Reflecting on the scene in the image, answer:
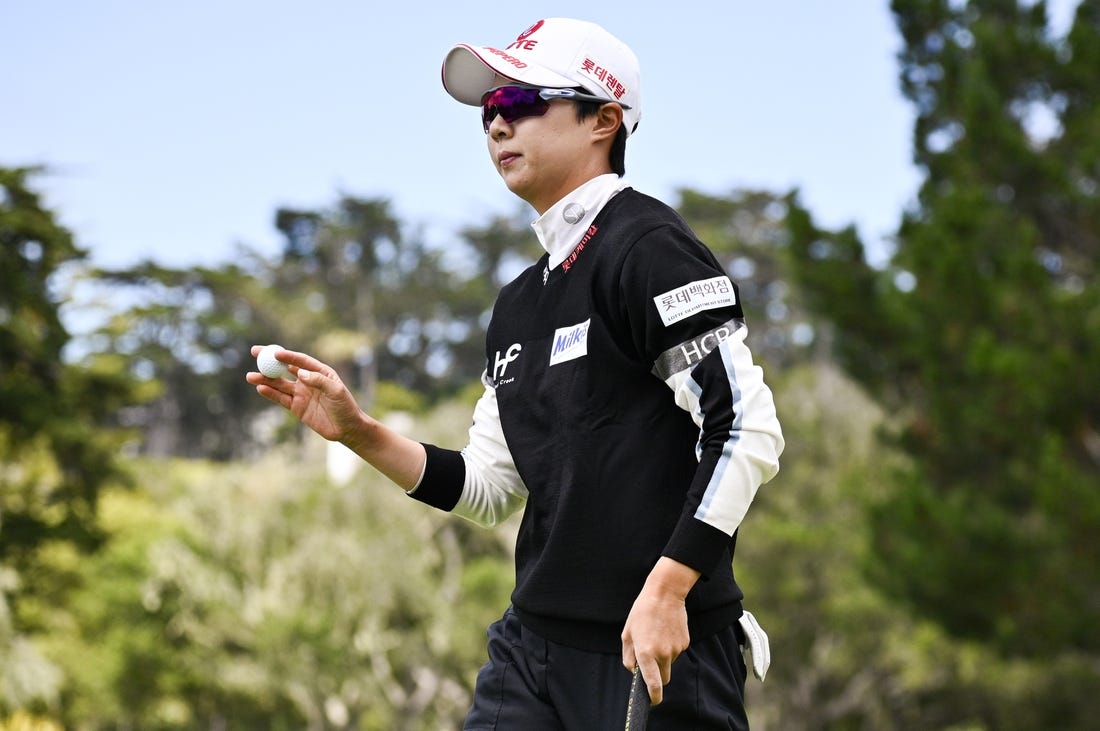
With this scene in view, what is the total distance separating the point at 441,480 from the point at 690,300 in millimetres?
872

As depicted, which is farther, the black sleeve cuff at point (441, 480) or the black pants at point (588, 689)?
the black sleeve cuff at point (441, 480)

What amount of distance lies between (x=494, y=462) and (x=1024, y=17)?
1842 centimetres

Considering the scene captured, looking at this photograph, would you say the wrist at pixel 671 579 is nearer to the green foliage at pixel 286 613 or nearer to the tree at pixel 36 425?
the tree at pixel 36 425

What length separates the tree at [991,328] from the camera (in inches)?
602

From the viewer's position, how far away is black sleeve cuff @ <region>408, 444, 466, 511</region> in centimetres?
304

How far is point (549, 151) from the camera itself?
110 inches

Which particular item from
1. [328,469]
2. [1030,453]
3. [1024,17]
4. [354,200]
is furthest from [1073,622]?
[354,200]

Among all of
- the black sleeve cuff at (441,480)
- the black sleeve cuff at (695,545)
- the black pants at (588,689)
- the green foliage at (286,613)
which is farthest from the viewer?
the green foliage at (286,613)

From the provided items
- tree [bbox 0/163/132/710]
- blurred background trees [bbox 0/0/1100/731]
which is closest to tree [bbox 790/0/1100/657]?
blurred background trees [bbox 0/0/1100/731]

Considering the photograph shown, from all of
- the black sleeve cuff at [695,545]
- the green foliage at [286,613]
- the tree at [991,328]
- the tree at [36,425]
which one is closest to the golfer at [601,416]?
the black sleeve cuff at [695,545]

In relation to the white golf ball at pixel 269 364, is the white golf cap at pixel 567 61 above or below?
above

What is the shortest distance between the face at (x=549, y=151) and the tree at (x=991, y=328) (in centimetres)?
1220

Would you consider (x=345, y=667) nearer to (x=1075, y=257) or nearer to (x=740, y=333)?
(x=1075, y=257)

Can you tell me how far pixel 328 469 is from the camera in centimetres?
3394
